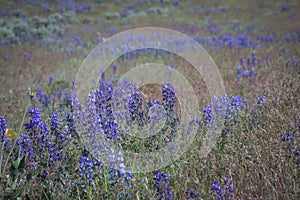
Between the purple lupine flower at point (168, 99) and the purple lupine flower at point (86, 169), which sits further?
the purple lupine flower at point (168, 99)

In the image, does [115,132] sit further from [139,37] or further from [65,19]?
[65,19]

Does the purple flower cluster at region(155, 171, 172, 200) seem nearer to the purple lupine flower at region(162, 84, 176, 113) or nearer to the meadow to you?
the meadow

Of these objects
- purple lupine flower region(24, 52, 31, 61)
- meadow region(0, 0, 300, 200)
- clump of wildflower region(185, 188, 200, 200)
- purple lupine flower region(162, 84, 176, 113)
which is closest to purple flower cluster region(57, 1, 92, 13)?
purple lupine flower region(24, 52, 31, 61)

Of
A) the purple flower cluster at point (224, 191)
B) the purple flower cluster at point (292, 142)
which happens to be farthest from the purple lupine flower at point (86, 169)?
the purple flower cluster at point (292, 142)

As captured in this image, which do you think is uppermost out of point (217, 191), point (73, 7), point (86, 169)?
point (73, 7)

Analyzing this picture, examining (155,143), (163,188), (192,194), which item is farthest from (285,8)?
(163,188)

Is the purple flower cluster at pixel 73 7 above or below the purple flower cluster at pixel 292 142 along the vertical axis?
above

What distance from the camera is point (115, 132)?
2.83m

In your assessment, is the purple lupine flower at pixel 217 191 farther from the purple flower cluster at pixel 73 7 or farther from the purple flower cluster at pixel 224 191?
the purple flower cluster at pixel 73 7

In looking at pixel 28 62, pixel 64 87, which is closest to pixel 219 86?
pixel 64 87

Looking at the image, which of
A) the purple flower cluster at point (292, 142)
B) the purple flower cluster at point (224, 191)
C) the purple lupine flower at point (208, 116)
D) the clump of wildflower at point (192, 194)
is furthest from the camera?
the purple lupine flower at point (208, 116)

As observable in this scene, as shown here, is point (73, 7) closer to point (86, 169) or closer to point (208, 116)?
point (208, 116)

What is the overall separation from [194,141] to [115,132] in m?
0.78

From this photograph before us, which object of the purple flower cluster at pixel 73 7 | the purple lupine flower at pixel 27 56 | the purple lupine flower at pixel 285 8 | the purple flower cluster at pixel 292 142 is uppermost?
the purple lupine flower at pixel 285 8
